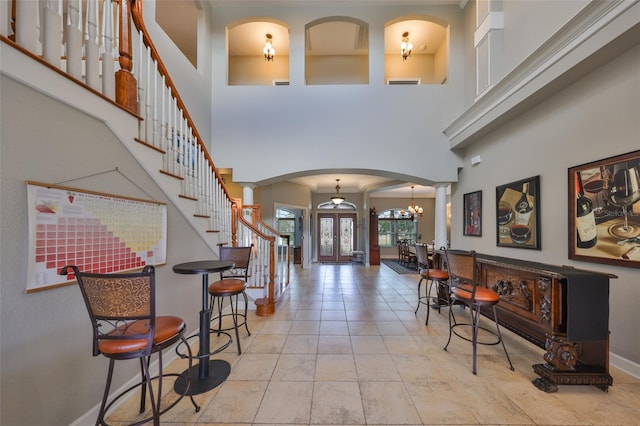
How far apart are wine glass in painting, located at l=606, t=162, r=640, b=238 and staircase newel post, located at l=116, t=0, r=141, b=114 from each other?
4199mm

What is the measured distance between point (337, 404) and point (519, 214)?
10.4 ft

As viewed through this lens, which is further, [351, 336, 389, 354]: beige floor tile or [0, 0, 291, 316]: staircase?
[351, 336, 389, 354]: beige floor tile

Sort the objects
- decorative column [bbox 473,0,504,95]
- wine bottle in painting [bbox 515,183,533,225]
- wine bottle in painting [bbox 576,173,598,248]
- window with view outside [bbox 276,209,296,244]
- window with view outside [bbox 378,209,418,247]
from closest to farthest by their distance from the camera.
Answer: wine bottle in painting [bbox 576,173,598,248] → wine bottle in painting [bbox 515,183,533,225] → decorative column [bbox 473,0,504,95] → window with view outside [bbox 276,209,296,244] → window with view outside [bbox 378,209,418,247]

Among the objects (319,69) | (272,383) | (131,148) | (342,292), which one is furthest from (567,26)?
(319,69)

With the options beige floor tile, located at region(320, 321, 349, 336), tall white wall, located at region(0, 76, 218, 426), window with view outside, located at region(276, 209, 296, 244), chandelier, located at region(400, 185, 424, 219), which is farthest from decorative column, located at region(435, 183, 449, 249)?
window with view outside, located at region(276, 209, 296, 244)

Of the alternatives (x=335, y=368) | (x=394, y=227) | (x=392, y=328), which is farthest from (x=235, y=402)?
(x=394, y=227)

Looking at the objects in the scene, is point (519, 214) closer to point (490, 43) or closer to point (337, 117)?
point (490, 43)

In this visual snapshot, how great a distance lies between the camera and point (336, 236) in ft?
32.1

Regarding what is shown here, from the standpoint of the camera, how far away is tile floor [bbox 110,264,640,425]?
5.49ft

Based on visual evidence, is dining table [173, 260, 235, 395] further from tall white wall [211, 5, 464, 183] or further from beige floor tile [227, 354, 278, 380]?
tall white wall [211, 5, 464, 183]

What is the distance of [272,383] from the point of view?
6.57ft

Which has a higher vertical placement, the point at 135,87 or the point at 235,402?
the point at 135,87

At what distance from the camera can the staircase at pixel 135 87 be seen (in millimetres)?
1400

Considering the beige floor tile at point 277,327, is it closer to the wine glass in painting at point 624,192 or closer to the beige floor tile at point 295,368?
the beige floor tile at point 295,368
